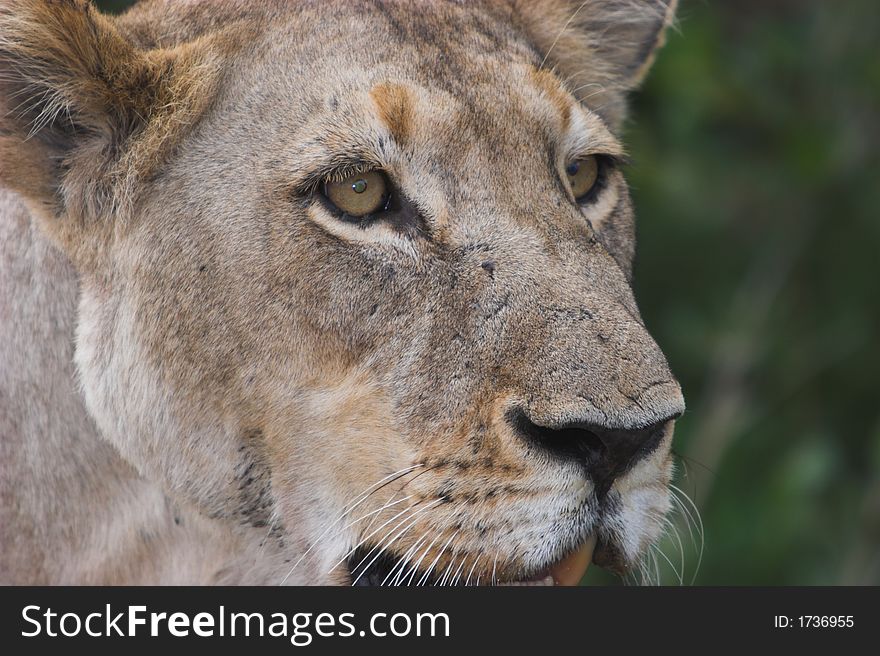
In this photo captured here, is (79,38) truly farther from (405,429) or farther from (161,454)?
(405,429)

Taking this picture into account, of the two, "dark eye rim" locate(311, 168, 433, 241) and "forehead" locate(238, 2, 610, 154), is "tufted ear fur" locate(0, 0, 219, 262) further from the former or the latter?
"dark eye rim" locate(311, 168, 433, 241)

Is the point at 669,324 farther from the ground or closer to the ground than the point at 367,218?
closer to the ground

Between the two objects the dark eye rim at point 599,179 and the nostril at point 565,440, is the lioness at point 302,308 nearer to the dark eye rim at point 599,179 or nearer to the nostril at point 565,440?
the nostril at point 565,440

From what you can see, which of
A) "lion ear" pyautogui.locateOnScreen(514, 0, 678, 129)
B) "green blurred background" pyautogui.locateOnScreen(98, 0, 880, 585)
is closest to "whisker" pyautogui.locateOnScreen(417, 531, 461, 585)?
"lion ear" pyautogui.locateOnScreen(514, 0, 678, 129)

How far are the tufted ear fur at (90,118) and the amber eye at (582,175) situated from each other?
892mm

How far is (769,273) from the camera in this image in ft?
19.9

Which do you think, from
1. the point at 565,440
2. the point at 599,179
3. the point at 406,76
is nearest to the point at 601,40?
the point at 599,179

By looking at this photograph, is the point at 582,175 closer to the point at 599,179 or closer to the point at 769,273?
the point at 599,179

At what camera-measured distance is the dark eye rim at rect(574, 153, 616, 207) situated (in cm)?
308

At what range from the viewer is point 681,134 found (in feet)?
18.1

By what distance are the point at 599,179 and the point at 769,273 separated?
3198 millimetres

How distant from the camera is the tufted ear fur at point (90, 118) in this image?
2.71m

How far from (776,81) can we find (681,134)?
2.15 ft

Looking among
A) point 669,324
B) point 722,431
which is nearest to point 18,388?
point 722,431
